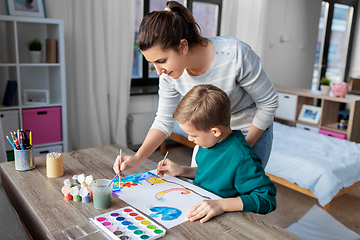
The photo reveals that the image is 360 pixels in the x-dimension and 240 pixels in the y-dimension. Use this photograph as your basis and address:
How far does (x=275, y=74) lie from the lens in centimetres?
453

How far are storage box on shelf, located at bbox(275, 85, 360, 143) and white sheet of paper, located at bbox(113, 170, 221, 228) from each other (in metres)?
2.61

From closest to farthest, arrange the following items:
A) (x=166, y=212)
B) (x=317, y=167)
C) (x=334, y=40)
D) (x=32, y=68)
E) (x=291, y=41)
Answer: (x=166, y=212)
(x=317, y=167)
(x=32, y=68)
(x=291, y=41)
(x=334, y=40)

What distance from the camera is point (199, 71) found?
1.21 meters

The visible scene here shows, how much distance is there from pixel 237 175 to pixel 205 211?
0.18m

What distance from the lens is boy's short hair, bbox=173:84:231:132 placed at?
1.00 m

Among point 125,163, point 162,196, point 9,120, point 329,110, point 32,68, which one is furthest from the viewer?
point 329,110

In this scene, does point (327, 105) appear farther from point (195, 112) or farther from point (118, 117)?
point (195, 112)

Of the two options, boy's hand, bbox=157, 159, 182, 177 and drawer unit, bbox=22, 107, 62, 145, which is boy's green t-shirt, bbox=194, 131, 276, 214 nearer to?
boy's hand, bbox=157, 159, 182, 177

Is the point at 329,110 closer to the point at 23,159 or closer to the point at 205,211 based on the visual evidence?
the point at 205,211

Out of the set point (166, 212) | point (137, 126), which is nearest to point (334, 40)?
point (137, 126)

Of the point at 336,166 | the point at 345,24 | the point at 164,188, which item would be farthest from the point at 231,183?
the point at 345,24

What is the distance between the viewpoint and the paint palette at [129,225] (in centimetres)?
81

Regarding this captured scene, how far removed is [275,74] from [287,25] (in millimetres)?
694

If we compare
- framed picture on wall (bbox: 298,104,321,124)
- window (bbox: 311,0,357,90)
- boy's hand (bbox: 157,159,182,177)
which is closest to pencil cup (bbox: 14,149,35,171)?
boy's hand (bbox: 157,159,182,177)
